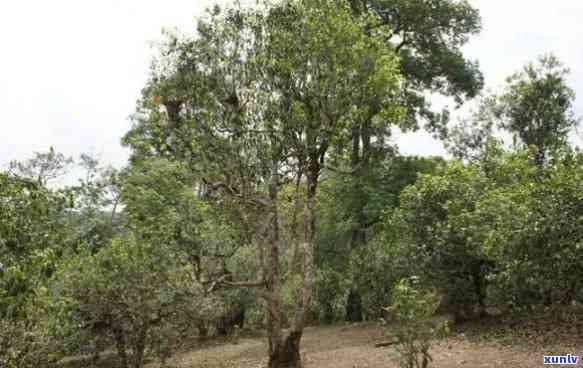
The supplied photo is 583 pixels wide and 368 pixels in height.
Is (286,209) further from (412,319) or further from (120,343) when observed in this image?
(412,319)

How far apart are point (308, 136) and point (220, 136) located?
79.4 inches

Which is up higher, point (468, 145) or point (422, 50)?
point (422, 50)

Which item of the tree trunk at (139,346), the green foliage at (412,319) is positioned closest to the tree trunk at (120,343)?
the tree trunk at (139,346)

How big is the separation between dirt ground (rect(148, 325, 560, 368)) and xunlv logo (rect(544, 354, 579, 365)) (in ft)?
0.51

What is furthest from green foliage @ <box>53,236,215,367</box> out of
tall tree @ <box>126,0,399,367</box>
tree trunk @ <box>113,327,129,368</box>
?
tall tree @ <box>126,0,399,367</box>

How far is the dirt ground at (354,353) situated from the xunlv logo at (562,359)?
15 cm

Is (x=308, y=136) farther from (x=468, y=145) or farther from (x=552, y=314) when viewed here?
(x=468, y=145)

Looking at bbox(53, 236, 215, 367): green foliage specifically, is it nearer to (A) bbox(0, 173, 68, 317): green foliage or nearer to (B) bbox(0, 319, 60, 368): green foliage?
(B) bbox(0, 319, 60, 368): green foliage

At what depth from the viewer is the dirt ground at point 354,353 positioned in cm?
970

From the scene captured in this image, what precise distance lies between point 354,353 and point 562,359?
5.26 metres

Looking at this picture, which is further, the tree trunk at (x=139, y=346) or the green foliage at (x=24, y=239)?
the tree trunk at (x=139, y=346)

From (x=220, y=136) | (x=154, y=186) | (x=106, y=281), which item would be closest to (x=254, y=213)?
(x=220, y=136)

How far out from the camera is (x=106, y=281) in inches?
459

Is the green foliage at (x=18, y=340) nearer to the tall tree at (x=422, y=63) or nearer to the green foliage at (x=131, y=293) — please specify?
the green foliage at (x=131, y=293)
